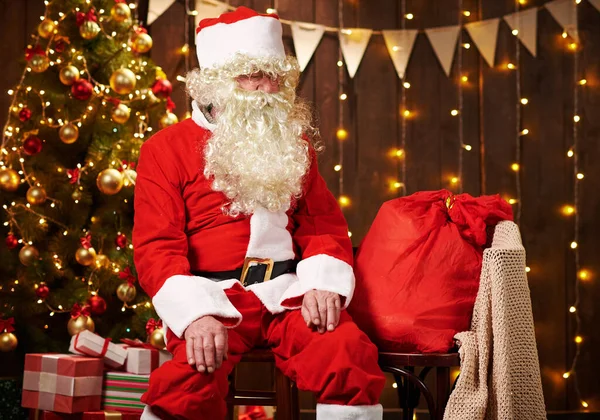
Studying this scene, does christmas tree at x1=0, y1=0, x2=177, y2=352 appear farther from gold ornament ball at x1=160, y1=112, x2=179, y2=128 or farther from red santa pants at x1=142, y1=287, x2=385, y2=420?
red santa pants at x1=142, y1=287, x2=385, y2=420

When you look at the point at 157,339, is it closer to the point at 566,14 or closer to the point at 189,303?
the point at 189,303

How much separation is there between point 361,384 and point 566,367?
2.24 m

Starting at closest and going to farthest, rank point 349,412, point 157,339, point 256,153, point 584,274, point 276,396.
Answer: point 349,412 < point 276,396 < point 256,153 < point 157,339 < point 584,274

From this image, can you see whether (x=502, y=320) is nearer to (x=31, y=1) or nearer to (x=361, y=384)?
(x=361, y=384)

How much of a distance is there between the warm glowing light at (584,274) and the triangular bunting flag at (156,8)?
2322 millimetres

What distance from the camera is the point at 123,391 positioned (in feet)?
8.89

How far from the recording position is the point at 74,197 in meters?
3.25

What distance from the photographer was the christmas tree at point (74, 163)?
3246 mm

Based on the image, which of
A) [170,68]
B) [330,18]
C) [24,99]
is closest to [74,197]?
[24,99]

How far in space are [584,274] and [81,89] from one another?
7.95 feet

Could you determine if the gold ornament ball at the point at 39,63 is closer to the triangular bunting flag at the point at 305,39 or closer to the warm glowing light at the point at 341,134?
the triangular bunting flag at the point at 305,39

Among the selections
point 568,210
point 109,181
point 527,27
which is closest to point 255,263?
point 109,181

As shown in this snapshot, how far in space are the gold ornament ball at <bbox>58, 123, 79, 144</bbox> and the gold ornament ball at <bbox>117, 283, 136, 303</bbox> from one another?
626 mm

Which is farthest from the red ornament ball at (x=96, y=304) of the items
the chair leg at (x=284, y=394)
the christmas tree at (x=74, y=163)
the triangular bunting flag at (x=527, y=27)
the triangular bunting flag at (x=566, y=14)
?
the triangular bunting flag at (x=566, y=14)
